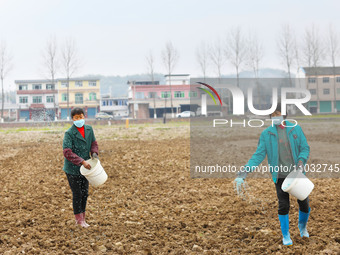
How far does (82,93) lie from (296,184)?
7078 cm

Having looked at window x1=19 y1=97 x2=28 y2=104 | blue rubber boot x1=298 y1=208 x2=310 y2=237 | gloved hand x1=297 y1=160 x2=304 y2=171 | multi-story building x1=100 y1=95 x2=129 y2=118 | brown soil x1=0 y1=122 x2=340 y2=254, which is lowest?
brown soil x1=0 y1=122 x2=340 y2=254

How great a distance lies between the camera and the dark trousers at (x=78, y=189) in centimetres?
611

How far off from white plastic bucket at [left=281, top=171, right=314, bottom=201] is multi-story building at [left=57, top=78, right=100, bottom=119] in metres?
68.4

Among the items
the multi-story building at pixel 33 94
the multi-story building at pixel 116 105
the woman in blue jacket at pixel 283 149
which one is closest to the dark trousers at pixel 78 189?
the woman in blue jacket at pixel 283 149

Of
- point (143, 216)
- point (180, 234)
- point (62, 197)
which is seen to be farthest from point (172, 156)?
point (180, 234)

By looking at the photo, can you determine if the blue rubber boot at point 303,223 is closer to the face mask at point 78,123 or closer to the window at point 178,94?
the face mask at point 78,123

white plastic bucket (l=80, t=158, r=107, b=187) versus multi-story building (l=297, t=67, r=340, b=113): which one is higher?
multi-story building (l=297, t=67, r=340, b=113)

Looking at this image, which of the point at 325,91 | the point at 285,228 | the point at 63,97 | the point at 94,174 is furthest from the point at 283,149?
the point at 325,91

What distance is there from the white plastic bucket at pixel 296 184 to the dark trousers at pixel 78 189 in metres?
3.00

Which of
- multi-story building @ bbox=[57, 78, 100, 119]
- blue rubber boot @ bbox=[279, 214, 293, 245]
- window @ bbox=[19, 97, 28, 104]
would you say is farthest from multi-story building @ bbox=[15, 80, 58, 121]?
blue rubber boot @ bbox=[279, 214, 293, 245]

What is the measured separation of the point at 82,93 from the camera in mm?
73250

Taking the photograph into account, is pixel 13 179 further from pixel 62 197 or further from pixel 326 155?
pixel 326 155

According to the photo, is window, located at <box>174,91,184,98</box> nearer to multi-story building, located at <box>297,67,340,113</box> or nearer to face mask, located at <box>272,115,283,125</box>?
multi-story building, located at <box>297,67,340,113</box>

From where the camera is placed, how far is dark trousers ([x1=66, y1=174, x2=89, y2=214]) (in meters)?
6.11
